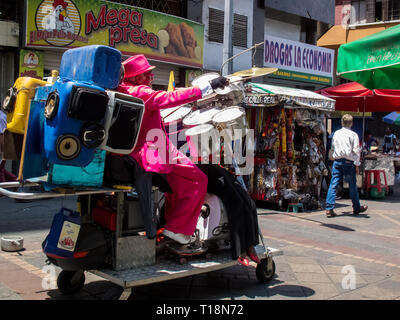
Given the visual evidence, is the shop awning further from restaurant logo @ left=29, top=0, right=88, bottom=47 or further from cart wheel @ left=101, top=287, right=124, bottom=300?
cart wheel @ left=101, top=287, right=124, bottom=300

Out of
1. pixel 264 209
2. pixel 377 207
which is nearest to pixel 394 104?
pixel 377 207

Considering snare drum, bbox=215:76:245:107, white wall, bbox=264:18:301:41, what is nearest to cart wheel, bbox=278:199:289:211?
snare drum, bbox=215:76:245:107

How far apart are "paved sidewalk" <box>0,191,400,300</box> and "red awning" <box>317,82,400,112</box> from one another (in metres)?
4.71

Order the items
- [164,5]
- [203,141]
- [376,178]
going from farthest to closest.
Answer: [164,5]
[376,178]
[203,141]

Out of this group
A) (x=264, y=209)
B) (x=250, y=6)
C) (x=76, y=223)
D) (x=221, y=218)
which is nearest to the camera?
(x=76, y=223)

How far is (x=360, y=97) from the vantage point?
1278cm

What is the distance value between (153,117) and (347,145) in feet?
19.2

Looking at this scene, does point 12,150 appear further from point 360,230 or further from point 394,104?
point 394,104

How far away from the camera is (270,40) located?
56.5 feet

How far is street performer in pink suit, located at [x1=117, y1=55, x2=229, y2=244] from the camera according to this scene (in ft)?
13.5

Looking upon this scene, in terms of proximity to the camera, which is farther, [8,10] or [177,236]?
[8,10]

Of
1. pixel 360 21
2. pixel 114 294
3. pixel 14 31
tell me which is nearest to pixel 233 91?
pixel 114 294

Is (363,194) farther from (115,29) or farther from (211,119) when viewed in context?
(211,119)

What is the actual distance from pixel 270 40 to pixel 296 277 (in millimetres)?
13274
